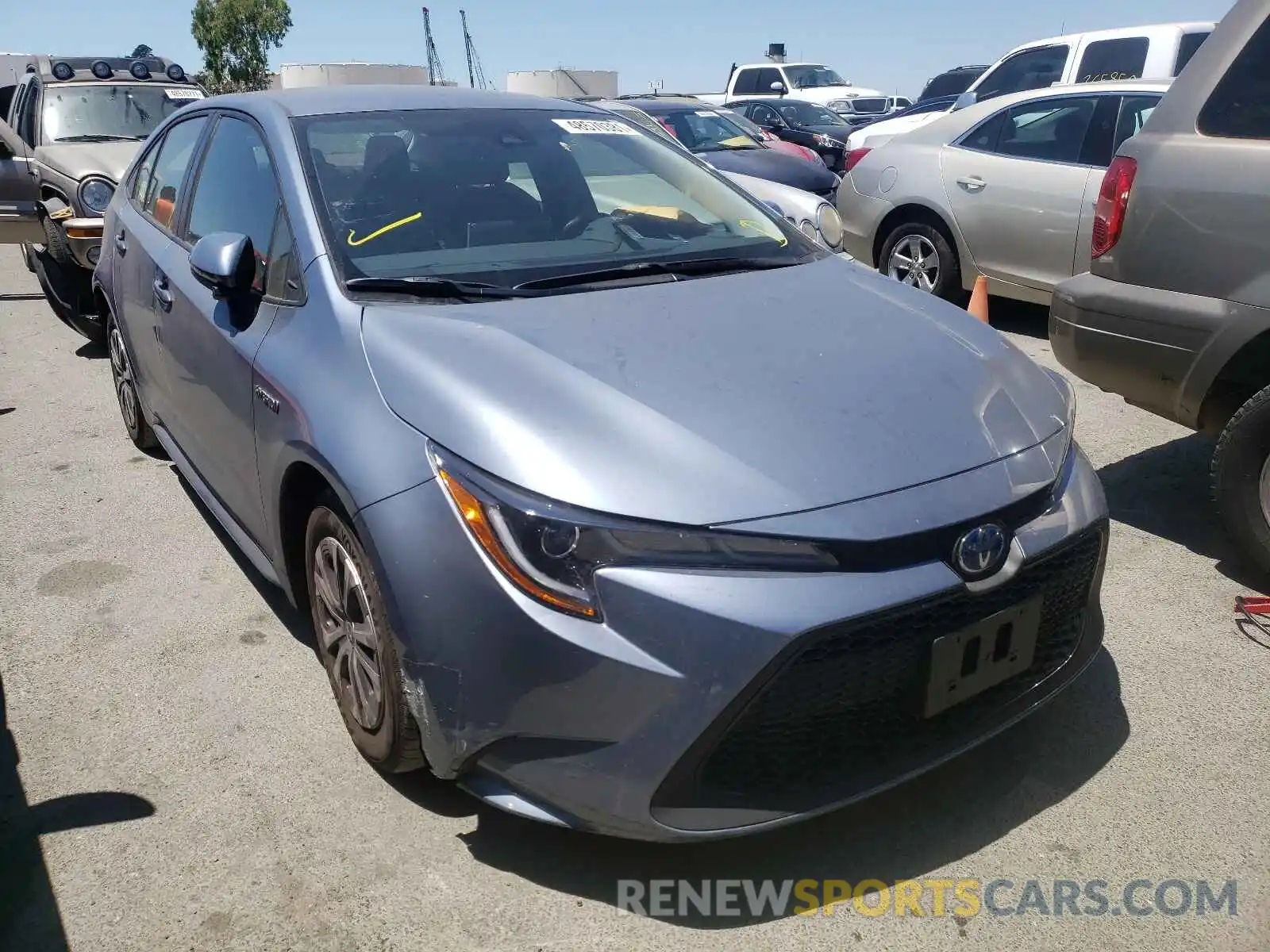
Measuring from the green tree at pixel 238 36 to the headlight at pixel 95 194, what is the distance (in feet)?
158

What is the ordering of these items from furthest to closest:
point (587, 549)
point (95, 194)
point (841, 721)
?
1. point (95, 194)
2. point (841, 721)
3. point (587, 549)

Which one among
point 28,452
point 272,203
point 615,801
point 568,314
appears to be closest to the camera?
point 615,801

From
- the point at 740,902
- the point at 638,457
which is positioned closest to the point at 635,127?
the point at 638,457

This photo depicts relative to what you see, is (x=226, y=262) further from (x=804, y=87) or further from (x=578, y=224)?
(x=804, y=87)

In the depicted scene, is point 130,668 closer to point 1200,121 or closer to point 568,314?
point 568,314

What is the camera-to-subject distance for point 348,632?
264 cm

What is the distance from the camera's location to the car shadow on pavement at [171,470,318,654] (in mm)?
3424

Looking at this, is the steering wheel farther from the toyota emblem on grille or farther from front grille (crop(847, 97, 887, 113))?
front grille (crop(847, 97, 887, 113))

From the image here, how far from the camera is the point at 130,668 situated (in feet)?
10.7

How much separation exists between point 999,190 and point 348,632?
5.49m

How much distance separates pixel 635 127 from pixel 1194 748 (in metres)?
2.73

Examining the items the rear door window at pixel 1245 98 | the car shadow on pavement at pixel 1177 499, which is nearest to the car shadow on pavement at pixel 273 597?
the car shadow on pavement at pixel 1177 499

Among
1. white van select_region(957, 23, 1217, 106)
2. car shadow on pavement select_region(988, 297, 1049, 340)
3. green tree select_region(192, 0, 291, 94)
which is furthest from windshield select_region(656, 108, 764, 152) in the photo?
green tree select_region(192, 0, 291, 94)

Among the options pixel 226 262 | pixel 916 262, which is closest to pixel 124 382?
pixel 226 262
